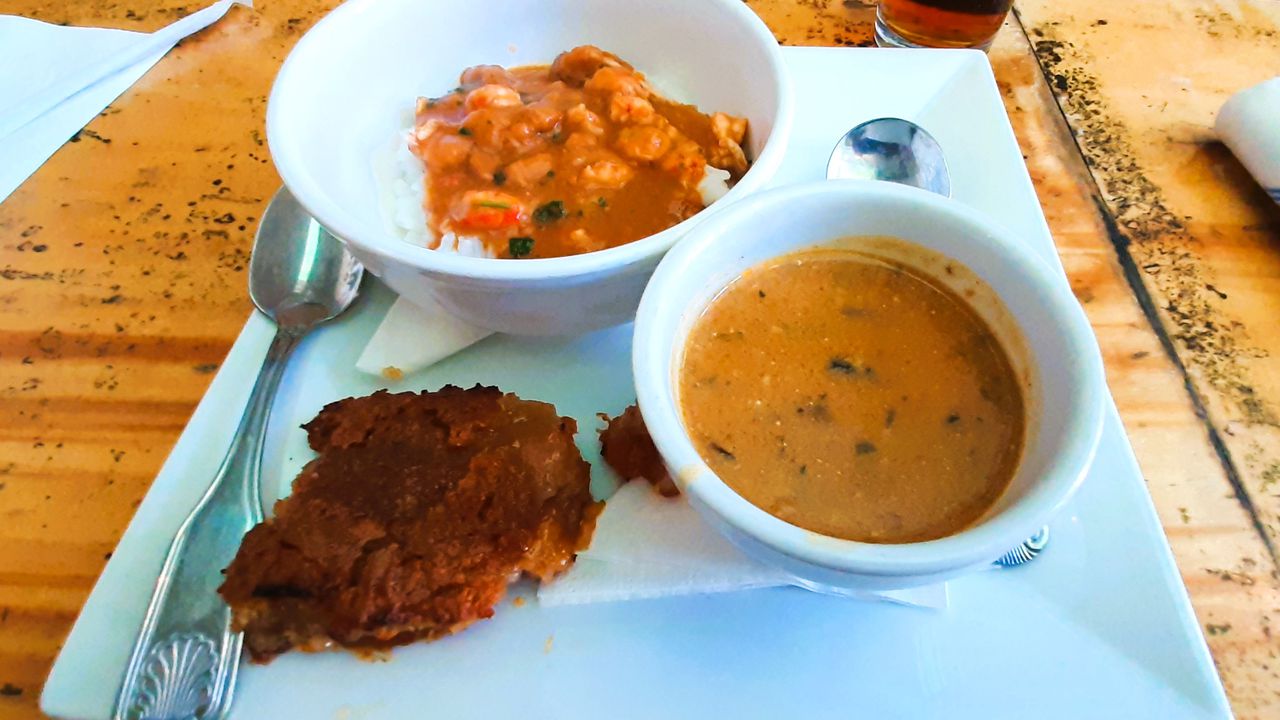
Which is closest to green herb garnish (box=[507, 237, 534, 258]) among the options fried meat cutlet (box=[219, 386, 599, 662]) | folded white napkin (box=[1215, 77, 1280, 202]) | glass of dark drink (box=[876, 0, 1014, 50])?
fried meat cutlet (box=[219, 386, 599, 662])

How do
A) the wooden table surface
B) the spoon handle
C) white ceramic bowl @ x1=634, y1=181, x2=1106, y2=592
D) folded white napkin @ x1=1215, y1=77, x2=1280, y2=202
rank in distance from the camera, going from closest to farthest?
white ceramic bowl @ x1=634, y1=181, x2=1106, y2=592 → the spoon handle → the wooden table surface → folded white napkin @ x1=1215, y1=77, x2=1280, y2=202

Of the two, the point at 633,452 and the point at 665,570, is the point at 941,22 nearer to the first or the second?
the point at 633,452

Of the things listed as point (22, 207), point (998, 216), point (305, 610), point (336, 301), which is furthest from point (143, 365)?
point (998, 216)

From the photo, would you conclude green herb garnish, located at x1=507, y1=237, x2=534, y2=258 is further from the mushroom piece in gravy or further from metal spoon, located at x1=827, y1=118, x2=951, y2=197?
metal spoon, located at x1=827, y1=118, x2=951, y2=197

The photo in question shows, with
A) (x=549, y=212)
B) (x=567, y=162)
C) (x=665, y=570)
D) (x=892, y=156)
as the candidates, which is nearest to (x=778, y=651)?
(x=665, y=570)

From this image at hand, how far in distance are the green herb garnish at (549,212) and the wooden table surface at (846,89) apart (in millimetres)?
789

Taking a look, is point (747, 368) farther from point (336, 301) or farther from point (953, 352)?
point (336, 301)

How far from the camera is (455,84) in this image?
192cm

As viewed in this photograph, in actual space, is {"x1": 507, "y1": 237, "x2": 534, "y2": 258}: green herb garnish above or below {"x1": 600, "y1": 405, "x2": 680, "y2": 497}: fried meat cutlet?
above

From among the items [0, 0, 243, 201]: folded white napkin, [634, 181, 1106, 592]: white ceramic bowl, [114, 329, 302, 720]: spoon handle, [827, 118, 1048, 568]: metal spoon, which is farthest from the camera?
[0, 0, 243, 201]: folded white napkin

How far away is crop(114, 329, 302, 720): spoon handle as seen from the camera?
3.49 feet

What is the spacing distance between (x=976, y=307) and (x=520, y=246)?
0.84 meters

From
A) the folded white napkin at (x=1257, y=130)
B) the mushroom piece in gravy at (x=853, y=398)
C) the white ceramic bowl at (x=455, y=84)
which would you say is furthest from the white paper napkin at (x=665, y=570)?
the folded white napkin at (x=1257, y=130)

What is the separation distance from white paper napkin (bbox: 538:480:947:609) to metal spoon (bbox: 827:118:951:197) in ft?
3.22
